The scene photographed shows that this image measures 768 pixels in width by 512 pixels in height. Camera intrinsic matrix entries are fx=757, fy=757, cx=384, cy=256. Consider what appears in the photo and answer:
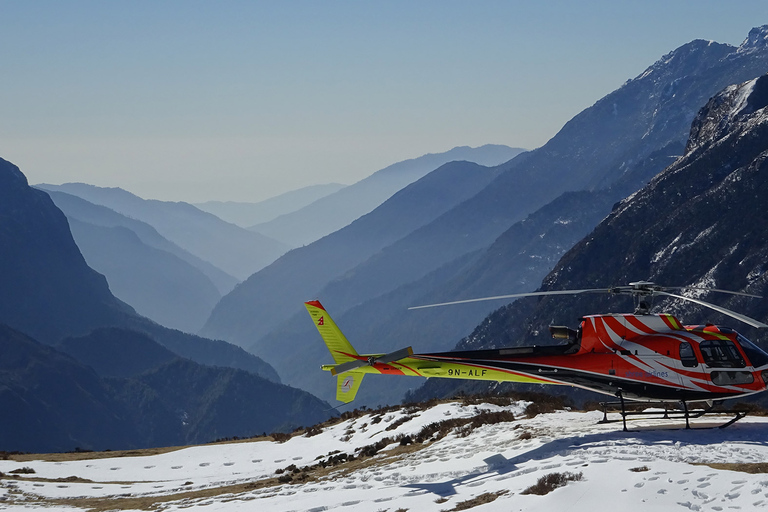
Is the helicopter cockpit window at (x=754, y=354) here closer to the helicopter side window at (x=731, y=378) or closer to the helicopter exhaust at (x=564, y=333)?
the helicopter side window at (x=731, y=378)

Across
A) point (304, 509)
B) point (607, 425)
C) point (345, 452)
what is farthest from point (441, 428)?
point (304, 509)

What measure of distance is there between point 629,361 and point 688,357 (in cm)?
190

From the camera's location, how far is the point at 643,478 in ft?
65.0

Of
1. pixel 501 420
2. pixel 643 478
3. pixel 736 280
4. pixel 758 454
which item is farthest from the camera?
pixel 736 280

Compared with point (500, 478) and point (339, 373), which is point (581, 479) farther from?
point (339, 373)

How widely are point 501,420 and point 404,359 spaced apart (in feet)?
19.1

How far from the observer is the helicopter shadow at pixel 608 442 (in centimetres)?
2320

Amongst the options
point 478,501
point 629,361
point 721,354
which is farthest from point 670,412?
point 478,501

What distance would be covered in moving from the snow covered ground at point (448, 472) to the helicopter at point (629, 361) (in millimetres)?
1497

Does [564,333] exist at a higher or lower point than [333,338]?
lower

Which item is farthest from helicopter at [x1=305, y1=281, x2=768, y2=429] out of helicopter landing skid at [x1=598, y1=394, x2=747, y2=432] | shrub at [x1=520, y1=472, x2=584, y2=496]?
shrub at [x1=520, y1=472, x2=584, y2=496]

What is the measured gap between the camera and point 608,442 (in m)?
24.2

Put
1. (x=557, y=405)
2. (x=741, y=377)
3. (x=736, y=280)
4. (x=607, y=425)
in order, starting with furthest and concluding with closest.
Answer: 1. (x=736, y=280)
2. (x=557, y=405)
3. (x=607, y=425)
4. (x=741, y=377)

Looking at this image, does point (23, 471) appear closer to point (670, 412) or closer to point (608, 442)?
point (608, 442)
